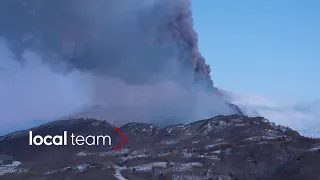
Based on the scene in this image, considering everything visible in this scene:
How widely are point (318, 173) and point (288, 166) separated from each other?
14.9 meters

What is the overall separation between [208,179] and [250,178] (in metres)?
17.8

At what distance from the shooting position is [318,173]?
17250 cm

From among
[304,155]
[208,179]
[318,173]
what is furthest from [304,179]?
[208,179]

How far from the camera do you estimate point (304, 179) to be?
6590 inches

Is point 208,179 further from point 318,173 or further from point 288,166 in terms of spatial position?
point 318,173

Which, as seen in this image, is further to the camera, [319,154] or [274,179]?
[319,154]

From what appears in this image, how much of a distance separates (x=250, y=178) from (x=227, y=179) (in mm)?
9912

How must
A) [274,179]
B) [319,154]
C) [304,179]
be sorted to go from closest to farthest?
1. [304,179]
2. [274,179]
3. [319,154]

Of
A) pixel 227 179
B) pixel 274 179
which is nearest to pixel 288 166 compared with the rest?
pixel 274 179

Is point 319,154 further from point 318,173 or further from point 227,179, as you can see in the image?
point 227,179

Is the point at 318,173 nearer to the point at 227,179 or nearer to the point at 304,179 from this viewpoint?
the point at 304,179

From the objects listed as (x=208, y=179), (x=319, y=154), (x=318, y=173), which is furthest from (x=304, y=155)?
(x=208, y=179)

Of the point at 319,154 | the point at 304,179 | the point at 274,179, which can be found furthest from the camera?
the point at 319,154

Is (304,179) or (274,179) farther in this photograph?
(274,179)
